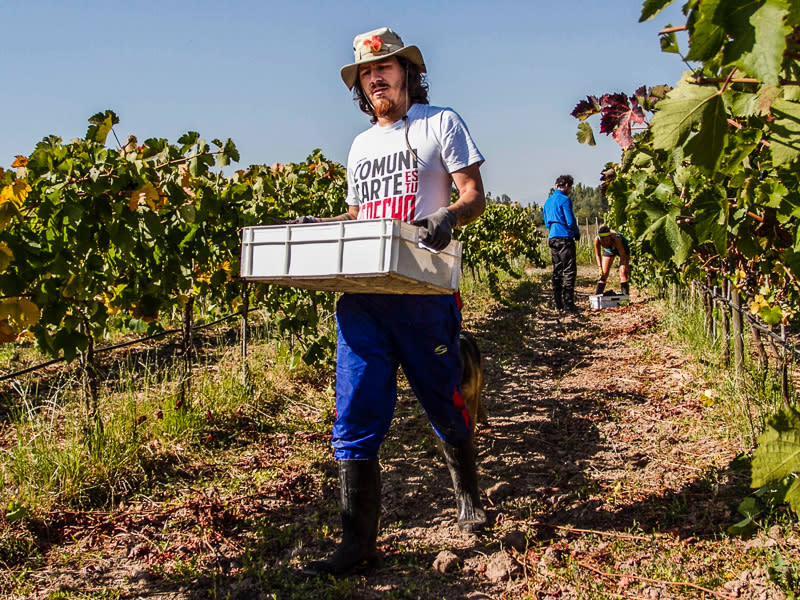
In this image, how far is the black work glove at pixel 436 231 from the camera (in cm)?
187

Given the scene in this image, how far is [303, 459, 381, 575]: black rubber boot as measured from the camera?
2.23m

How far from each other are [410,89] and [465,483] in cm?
144

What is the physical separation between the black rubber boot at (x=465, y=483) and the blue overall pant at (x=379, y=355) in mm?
334

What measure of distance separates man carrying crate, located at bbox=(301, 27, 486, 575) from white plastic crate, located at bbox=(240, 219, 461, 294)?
14cm

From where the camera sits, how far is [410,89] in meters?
2.45

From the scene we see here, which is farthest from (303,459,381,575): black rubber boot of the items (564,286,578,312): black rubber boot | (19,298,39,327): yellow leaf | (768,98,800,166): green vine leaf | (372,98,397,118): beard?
(564,286,578,312): black rubber boot

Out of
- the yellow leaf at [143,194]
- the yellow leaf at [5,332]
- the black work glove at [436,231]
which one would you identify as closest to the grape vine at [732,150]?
the black work glove at [436,231]

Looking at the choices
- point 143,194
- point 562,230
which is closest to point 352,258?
point 143,194

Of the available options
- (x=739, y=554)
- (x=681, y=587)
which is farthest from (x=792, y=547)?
(x=681, y=587)

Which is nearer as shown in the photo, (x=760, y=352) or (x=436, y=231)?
(x=436, y=231)

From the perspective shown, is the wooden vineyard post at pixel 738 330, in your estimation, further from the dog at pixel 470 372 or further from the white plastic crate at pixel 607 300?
the white plastic crate at pixel 607 300

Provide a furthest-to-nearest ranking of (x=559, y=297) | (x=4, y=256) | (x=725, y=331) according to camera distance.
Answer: (x=559, y=297) → (x=725, y=331) → (x=4, y=256)

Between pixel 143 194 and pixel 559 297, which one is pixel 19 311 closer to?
pixel 143 194

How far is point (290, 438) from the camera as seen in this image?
12.5 feet
